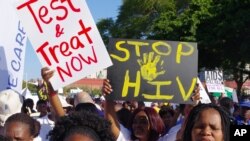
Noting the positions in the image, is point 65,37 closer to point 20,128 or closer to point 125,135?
point 125,135

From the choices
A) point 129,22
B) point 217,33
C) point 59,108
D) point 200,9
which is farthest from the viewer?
point 129,22

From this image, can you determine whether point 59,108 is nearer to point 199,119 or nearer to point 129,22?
point 199,119

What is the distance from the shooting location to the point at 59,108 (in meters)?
4.32

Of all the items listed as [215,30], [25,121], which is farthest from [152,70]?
[215,30]

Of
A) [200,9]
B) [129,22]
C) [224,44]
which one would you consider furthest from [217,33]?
[129,22]

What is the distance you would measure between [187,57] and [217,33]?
20010 millimetres

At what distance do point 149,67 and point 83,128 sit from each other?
6.43 ft

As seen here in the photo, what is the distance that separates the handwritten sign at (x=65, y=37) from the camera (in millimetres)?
4645

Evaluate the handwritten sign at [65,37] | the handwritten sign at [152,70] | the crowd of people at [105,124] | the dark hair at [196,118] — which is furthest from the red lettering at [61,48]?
the dark hair at [196,118]

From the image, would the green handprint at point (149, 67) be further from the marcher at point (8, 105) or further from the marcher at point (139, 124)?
the marcher at point (8, 105)

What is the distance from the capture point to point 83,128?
2.83 meters

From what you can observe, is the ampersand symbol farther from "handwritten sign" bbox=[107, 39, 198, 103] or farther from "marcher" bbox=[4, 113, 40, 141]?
"marcher" bbox=[4, 113, 40, 141]

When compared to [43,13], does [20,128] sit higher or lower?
lower

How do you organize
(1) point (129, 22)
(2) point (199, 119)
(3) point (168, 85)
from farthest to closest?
1. (1) point (129, 22)
2. (3) point (168, 85)
3. (2) point (199, 119)
